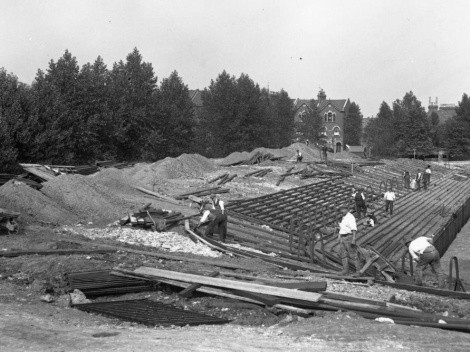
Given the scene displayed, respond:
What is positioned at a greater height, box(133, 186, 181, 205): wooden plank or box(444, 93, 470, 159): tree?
box(444, 93, 470, 159): tree

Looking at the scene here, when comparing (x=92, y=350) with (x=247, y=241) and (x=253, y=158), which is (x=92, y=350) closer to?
(x=247, y=241)

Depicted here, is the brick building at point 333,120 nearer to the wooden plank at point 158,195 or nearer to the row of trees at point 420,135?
the row of trees at point 420,135

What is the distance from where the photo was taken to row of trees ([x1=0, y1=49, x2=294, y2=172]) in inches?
1330

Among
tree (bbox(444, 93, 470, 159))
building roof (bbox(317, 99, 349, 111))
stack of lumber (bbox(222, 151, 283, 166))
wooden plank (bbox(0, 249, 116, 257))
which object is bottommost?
wooden plank (bbox(0, 249, 116, 257))

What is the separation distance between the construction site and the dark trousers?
0.29 m

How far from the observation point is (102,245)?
13305 millimetres

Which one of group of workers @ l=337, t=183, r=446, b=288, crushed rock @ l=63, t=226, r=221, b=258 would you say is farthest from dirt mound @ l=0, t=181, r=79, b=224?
group of workers @ l=337, t=183, r=446, b=288

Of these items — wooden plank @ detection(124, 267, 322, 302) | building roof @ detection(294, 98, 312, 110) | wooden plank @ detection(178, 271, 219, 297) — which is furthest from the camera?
building roof @ detection(294, 98, 312, 110)

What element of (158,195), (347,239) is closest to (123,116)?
(158,195)

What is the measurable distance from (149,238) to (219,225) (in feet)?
6.53

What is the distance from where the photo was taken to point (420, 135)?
2940 inches

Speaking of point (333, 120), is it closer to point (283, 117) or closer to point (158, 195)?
point (283, 117)

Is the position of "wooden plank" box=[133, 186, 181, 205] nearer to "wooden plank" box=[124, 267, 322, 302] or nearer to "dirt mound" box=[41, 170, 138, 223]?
"dirt mound" box=[41, 170, 138, 223]

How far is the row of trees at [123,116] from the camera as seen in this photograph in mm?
33781
